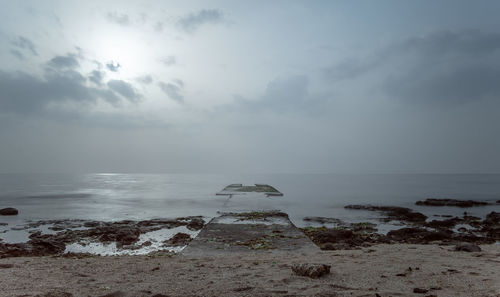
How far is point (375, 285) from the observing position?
6340mm

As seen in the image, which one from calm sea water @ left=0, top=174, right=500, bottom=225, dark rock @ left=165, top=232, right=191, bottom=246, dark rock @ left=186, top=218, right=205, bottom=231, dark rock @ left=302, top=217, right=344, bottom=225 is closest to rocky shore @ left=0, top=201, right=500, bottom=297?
dark rock @ left=165, top=232, right=191, bottom=246

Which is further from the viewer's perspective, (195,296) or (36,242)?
(36,242)

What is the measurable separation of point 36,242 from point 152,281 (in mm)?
8954

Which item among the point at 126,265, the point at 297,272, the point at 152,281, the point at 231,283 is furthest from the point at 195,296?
the point at 126,265

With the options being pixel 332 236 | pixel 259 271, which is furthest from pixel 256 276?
pixel 332 236

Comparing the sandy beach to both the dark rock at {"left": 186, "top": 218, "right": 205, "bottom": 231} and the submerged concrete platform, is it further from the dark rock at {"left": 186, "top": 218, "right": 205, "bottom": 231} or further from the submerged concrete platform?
the dark rock at {"left": 186, "top": 218, "right": 205, "bottom": 231}

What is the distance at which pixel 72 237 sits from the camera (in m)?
15.2

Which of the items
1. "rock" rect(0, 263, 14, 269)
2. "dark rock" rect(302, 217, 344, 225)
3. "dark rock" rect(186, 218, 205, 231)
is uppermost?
"rock" rect(0, 263, 14, 269)

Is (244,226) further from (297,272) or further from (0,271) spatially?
(0,271)

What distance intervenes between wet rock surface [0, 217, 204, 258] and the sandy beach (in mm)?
3412

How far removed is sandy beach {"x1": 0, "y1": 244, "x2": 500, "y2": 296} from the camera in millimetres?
5996

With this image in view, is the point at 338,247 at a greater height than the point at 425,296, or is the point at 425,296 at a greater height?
the point at 425,296

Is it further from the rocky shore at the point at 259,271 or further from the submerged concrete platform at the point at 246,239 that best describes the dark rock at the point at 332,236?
the submerged concrete platform at the point at 246,239

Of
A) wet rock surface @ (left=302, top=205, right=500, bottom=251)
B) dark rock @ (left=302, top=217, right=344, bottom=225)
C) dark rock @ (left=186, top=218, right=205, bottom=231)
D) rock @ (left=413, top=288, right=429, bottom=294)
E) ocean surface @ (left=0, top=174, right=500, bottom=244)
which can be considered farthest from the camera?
ocean surface @ (left=0, top=174, right=500, bottom=244)
